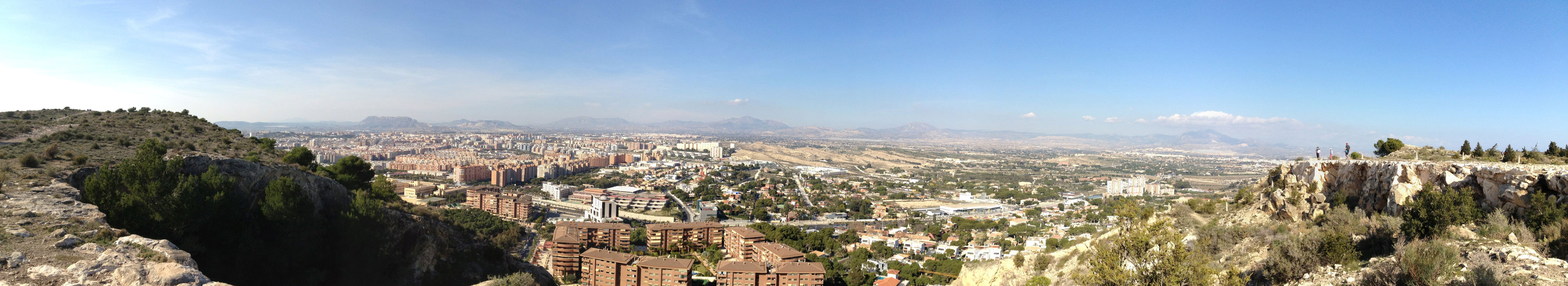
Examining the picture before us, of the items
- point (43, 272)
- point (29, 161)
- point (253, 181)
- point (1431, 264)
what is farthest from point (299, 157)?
point (1431, 264)

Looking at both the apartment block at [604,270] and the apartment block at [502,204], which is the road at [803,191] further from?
the apartment block at [604,270]

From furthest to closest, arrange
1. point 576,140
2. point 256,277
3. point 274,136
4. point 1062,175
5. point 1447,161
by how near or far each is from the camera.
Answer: point 576,140 < point 274,136 < point 1062,175 < point 256,277 < point 1447,161

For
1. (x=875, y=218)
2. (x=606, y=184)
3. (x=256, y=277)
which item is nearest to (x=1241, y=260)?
(x=256, y=277)

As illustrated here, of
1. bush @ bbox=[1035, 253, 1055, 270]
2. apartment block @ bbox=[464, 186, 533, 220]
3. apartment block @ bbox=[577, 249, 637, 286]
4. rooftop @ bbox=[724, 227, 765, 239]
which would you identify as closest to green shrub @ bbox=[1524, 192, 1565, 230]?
bush @ bbox=[1035, 253, 1055, 270]

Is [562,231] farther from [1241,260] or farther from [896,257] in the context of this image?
[1241,260]

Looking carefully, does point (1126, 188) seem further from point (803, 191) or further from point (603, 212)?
point (603, 212)

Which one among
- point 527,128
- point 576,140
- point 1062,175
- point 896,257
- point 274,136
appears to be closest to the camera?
point 896,257

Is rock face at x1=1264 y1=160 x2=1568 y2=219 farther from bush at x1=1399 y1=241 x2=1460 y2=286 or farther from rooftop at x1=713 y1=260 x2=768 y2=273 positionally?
rooftop at x1=713 y1=260 x2=768 y2=273
